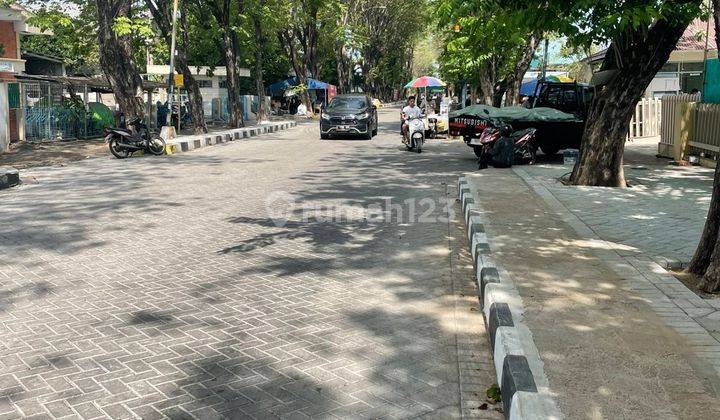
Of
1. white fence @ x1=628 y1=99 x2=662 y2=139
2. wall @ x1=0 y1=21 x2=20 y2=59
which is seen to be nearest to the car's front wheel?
white fence @ x1=628 y1=99 x2=662 y2=139

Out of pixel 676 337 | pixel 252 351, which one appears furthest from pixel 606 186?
pixel 252 351

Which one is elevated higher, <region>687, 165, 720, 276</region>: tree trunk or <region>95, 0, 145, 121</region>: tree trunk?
<region>95, 0, 145, 121</region>: tree trunk

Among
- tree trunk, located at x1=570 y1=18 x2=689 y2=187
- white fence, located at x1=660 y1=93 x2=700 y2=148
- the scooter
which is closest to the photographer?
tree trunk, located at x1=570 y1=18 x2=689 y2=187

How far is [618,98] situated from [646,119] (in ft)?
45.7

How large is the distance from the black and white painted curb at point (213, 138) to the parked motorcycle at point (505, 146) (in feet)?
33.0

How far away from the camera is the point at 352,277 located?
21.6ft

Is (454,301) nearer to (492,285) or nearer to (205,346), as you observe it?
(492,285)

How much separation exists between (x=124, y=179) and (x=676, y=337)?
38.5ft

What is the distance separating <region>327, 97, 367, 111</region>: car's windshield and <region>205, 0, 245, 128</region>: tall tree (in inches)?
247

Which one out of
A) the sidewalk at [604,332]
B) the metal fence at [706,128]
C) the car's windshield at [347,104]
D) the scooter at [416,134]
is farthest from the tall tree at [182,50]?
the sidewalk at [604,332]

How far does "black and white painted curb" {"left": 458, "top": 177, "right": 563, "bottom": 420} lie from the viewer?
3.44 meters

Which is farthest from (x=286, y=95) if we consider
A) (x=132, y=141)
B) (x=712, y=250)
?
(x=712, y=250)

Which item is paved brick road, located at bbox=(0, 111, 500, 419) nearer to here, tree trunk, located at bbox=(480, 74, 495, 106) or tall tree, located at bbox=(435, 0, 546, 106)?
tall tree, located at bbox=(435, 0, 546, 106)

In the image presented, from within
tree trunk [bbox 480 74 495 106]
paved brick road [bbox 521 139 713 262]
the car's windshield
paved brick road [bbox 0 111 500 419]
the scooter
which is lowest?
paved brick road [bbox 0 111 500 419]
